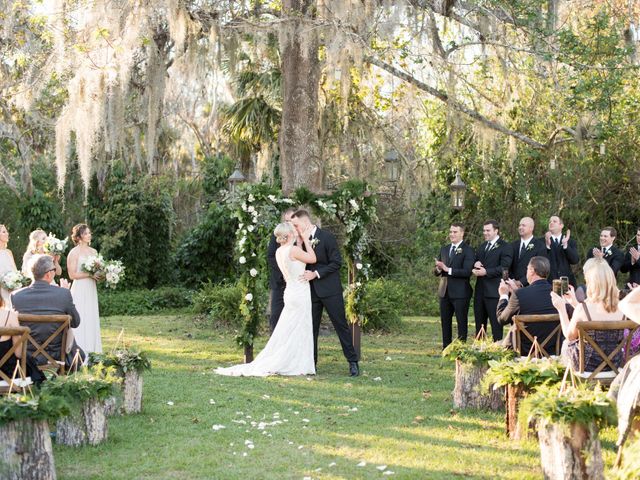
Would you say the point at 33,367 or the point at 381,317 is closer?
the point at 33,367

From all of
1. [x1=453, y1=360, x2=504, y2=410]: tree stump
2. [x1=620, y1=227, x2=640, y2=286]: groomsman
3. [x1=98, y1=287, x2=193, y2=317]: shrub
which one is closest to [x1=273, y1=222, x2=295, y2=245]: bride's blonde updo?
[x1=453, y1=360, x2=504, y2=410]: tree stump

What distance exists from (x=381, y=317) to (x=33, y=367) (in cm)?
846

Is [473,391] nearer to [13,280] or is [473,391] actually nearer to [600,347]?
[600,347]

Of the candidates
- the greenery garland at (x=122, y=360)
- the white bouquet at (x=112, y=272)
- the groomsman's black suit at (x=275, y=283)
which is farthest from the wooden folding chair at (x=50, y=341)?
the groomsman's black suit at (x=275, y=283)

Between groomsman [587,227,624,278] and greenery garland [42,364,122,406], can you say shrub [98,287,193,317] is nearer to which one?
groomsman [587,227,624,278]

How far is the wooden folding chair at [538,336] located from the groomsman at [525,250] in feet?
9.01

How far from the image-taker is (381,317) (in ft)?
45.3

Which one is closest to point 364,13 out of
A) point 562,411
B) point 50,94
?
point 562,411

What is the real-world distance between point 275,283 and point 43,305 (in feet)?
10.9

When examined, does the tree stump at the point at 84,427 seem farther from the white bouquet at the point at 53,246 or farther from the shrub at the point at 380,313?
the shrub at the point at 380,313

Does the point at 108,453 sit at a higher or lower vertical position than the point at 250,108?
lower

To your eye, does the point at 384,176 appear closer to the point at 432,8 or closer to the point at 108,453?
the point at 432,8

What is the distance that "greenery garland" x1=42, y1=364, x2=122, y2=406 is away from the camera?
5.54 metres

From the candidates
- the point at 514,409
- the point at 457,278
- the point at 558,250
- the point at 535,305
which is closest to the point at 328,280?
the point at 457,278
